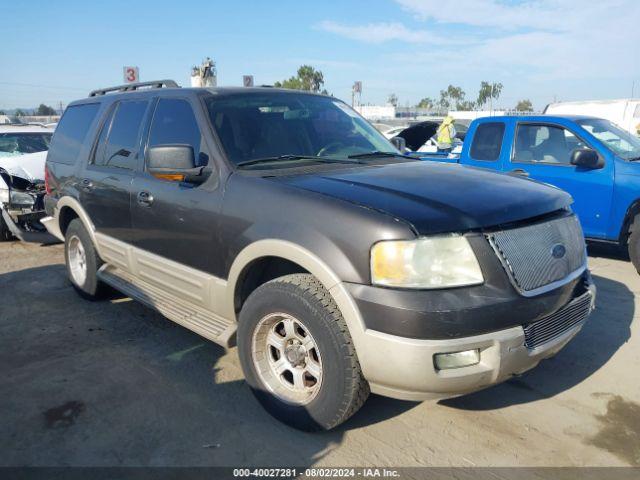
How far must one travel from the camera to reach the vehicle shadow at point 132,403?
9.15ft

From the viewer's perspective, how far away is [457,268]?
2.50 metres

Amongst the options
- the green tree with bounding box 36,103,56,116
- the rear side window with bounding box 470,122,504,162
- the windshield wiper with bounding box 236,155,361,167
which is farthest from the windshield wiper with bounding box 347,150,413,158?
the green tree with bounding box 36,103,56,116

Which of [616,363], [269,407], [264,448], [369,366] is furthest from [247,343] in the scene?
[616,363]

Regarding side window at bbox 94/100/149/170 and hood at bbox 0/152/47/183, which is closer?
side window at bbox 94/100/149/170

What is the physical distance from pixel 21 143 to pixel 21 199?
98.8 inches

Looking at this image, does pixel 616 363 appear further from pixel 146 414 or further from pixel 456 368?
pixel 146 414

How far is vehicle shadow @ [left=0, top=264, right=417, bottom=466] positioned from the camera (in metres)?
2.79

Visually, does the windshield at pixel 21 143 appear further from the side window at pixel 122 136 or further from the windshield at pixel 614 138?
the windshield at pixel 614 138

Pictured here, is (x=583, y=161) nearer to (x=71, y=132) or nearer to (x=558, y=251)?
(x=558, y=251)

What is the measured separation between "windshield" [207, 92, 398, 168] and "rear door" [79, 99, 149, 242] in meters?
0.95

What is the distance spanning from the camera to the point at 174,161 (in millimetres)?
3252

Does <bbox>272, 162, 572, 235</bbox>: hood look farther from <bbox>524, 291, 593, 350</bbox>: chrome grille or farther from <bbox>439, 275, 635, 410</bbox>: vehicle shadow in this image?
<bbox>439, 275, 635, 410</bbox>: vehicle shadow

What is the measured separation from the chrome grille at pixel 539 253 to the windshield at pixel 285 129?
59.0 inches

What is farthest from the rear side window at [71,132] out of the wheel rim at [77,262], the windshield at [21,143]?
the windshield at [21,143]
